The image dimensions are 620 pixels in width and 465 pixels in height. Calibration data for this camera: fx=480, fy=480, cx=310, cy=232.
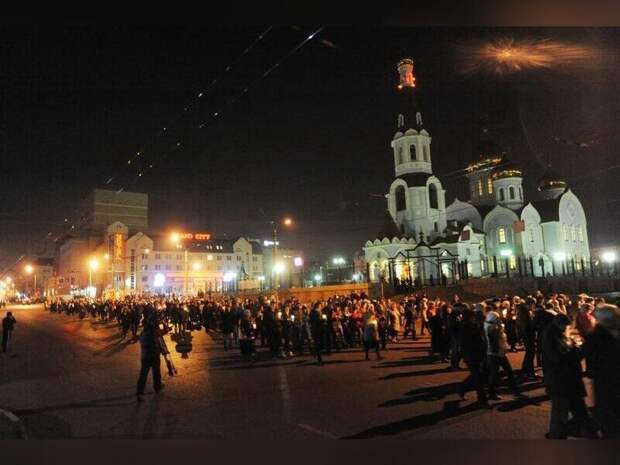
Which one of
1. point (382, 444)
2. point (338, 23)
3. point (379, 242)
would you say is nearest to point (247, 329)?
point (382, 444)

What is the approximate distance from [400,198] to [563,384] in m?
51.8

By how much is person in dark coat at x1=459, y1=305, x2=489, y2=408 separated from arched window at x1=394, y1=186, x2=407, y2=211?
4810 centimetres

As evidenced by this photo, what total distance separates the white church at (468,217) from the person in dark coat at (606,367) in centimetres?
4387

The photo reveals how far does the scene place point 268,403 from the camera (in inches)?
331

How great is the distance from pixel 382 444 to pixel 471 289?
84.3 feet

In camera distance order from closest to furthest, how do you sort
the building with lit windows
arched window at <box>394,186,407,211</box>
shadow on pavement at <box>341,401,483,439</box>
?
shadow on pavement at <box>341,401,483,439</box> → arched window at <box>394,186,407,211</box> → the building with lit windows

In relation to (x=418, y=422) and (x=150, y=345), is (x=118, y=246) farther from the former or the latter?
(x=418, y=422)

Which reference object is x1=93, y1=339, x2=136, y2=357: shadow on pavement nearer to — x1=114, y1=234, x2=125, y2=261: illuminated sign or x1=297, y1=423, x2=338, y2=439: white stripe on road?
x1=297, y1=423, x2=338, y2=439: white stripe on road

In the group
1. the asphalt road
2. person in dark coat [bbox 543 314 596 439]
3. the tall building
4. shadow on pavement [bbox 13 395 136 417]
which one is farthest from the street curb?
the tall building

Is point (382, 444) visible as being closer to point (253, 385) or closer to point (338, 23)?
point (338, 23)

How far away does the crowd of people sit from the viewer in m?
5.23

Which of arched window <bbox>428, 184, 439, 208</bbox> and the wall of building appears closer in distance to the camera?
the wall of building

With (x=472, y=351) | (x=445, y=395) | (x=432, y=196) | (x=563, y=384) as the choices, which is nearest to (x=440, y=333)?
(x=445, y=395)

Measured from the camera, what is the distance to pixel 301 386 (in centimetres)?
996
